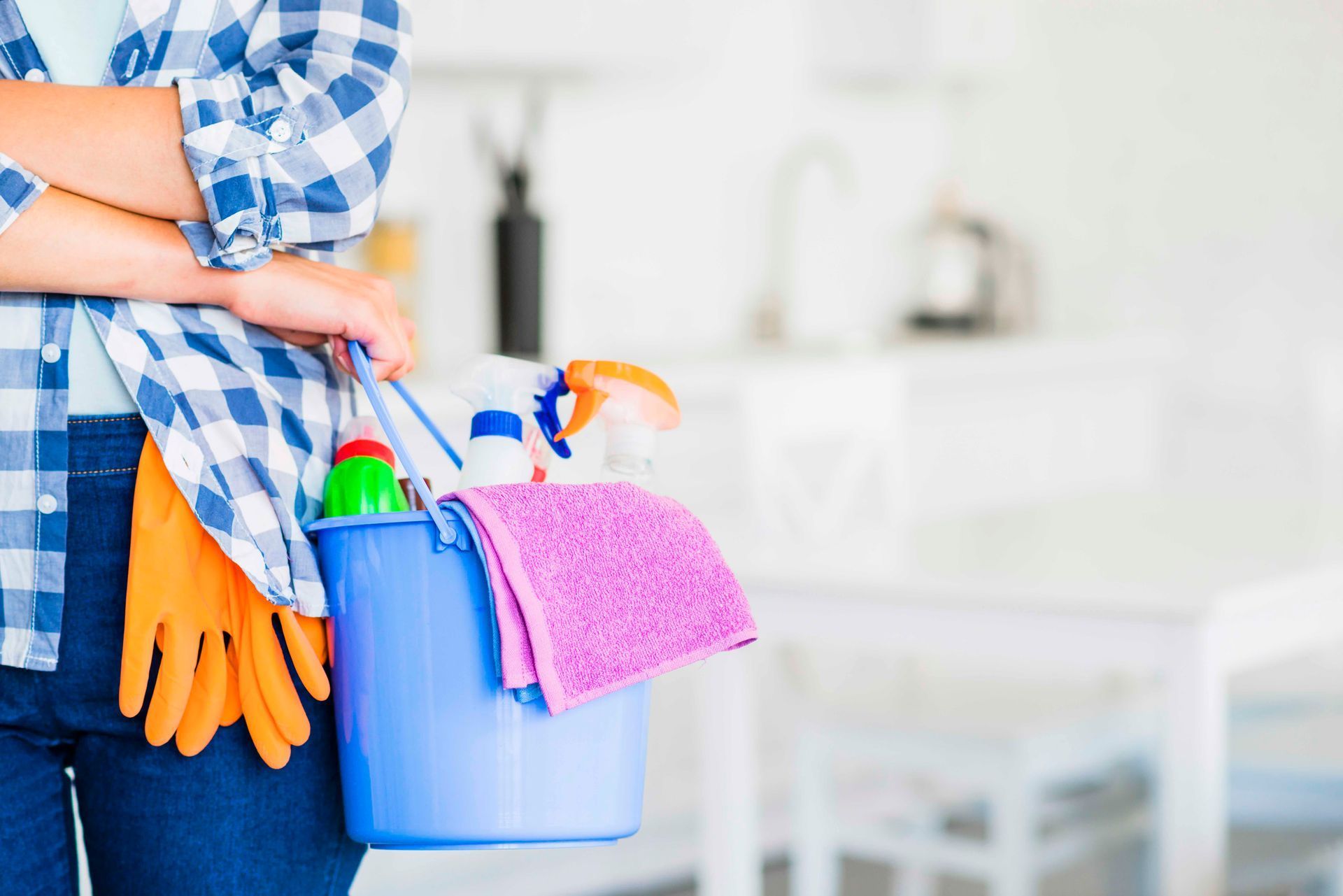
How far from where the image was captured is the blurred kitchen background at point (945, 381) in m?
1.83

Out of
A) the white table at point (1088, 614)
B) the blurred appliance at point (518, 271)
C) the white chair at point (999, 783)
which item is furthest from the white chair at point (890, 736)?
the blurred appliance at point (518, 271)

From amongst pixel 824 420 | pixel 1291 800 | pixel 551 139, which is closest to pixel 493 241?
pixel 551 139

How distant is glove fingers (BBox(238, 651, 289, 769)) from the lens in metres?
0.79

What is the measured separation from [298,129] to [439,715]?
31cm

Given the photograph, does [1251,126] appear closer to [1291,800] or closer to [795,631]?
[1291,800]

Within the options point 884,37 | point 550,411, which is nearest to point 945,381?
point 884,37

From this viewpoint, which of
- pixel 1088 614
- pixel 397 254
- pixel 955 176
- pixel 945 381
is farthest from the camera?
pixel 955 176

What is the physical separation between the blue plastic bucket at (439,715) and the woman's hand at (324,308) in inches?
2.0

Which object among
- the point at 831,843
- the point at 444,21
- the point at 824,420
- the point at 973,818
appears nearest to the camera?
the point at 831,843

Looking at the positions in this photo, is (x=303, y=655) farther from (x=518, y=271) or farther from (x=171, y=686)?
(x=518, y=271)

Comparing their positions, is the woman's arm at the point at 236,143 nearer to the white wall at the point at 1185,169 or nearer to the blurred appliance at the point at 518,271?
the blurred appliance at the point at 518,271

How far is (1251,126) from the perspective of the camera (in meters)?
3.42

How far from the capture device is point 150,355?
31.2 inches

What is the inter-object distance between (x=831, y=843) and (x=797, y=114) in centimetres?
186
